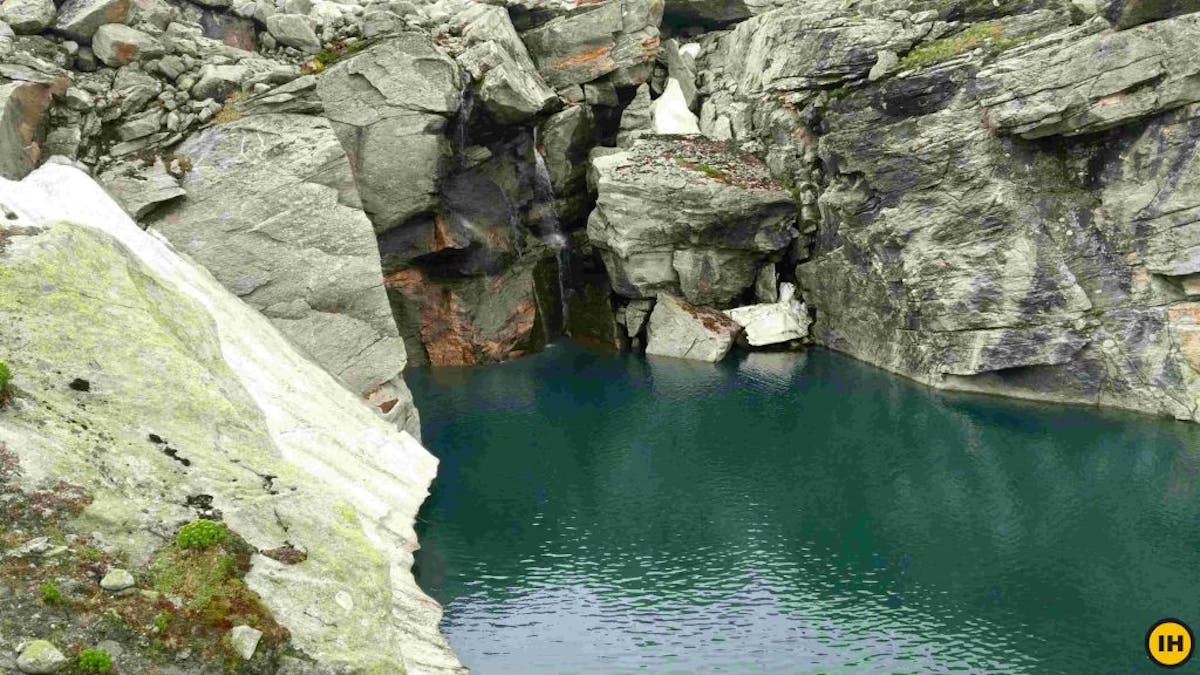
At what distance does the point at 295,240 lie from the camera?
4319cm

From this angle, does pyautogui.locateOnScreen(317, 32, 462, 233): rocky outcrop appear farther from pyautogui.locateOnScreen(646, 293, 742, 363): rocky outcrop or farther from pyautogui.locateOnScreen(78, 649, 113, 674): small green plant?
pyautogui.locateOnScreen(78, 649, 113, 674): small green plant

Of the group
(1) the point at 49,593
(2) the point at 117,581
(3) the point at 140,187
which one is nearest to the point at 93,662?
(1) the point at 49,593

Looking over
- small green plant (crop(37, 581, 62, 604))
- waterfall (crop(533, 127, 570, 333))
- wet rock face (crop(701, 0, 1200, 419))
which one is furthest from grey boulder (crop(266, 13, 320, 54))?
small green plant (crop(37, 581, 62, 604))

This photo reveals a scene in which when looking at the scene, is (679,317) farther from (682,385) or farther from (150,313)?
(150,313)

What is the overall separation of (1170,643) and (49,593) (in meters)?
32.2

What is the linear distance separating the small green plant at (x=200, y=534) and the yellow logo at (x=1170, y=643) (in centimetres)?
2801

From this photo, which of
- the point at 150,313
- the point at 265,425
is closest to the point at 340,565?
the point at 265,425

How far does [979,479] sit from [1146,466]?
8.54 metres

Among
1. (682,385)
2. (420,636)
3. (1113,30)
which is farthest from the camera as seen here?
(682,385)

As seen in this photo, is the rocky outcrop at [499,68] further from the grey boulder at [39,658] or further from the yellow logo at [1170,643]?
the grey boulder at [39,658]

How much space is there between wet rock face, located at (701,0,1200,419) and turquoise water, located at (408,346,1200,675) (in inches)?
128

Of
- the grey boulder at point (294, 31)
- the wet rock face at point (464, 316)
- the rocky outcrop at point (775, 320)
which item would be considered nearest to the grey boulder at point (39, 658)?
the grey boulder at point (294, 31)

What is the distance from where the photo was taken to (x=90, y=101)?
4316 cm

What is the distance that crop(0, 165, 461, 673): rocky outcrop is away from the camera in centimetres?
1955
